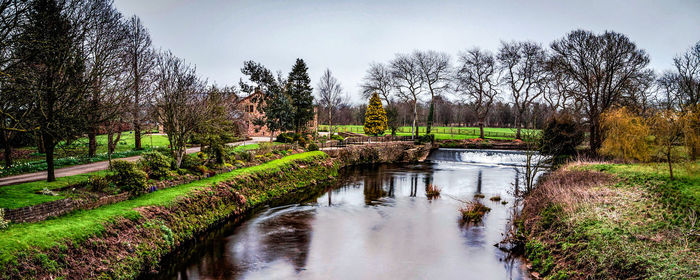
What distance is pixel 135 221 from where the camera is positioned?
1070 cm

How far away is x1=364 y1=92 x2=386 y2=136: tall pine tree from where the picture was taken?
52.7 m

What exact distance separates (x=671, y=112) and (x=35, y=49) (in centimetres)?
2341

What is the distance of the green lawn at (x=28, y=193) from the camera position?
9508 mm

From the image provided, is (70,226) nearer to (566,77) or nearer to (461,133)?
(566,77)

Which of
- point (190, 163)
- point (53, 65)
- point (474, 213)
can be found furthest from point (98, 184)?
point (474, 213)

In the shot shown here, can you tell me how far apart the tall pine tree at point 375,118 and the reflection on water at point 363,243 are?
2995 centimetres

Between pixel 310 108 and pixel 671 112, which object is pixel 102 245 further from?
pixel 310 108

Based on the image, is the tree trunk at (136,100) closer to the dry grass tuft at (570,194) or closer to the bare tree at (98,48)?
the bare tree at (98,48)

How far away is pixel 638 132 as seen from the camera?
15383 millimetres

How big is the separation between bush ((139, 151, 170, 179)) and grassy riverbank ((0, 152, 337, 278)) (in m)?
1.01

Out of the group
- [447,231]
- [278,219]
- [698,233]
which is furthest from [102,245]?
[698,233]

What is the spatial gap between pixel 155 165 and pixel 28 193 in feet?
16.1

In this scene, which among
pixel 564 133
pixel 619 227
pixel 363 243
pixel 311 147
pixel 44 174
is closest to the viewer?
pixel 619 227

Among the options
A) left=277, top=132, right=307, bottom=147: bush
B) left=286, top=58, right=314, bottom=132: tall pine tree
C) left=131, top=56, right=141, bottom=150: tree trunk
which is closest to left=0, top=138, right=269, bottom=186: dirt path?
left=131, top=56, right=141, bottom=150: tree trunk
